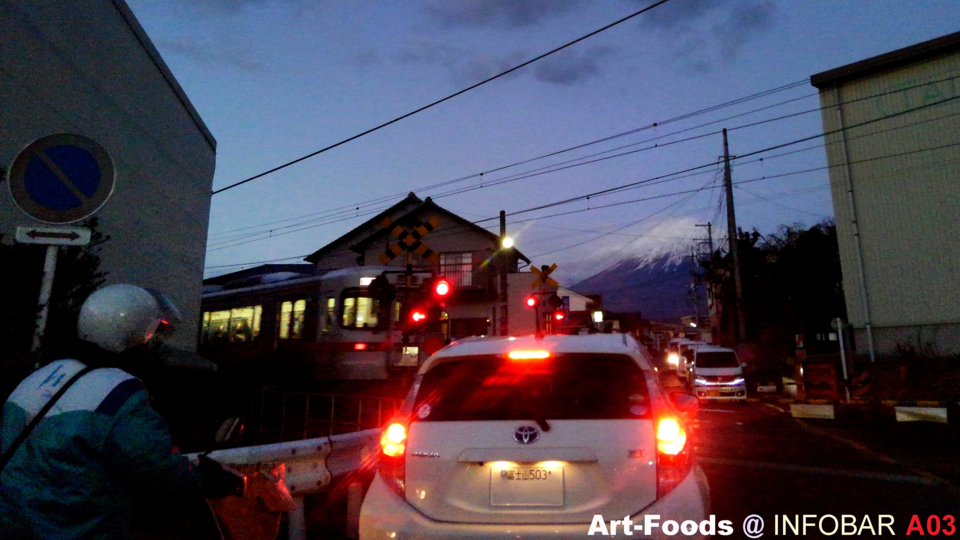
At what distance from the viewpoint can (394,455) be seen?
10.6 ft

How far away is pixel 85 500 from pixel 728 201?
28.7 meters

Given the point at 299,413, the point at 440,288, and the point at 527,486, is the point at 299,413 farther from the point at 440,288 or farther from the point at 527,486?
the point at 527,486

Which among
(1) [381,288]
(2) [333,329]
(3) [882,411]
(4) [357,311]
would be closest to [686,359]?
(3) [882,411]

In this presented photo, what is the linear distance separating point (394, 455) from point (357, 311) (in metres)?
13.2

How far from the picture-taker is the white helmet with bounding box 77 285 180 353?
7.18 ft

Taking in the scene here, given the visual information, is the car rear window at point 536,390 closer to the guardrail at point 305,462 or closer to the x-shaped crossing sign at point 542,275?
the guardrail at point 305,462

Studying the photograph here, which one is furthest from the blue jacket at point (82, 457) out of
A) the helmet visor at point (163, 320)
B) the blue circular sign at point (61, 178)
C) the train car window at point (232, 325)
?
the train car window at point (232, 325)

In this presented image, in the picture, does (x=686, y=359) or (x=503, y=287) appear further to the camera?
(x=686, y=359)

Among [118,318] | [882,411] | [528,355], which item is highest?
[118,318]

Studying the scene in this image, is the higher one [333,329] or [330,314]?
[330,314]

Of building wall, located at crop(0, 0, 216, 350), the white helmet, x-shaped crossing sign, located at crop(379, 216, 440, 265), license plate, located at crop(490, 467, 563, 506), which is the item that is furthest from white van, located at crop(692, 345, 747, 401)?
the white helmet

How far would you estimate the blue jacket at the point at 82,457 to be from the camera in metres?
1.95

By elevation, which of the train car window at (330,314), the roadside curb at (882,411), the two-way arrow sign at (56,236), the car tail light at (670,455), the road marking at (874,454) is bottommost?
the road marking at (874,454)

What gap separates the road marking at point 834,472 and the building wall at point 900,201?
16.5 m
